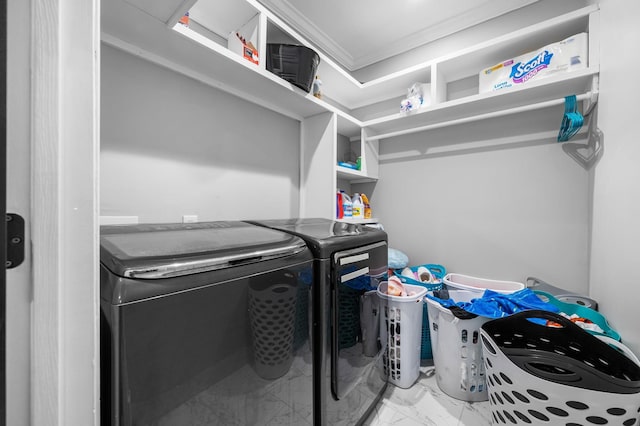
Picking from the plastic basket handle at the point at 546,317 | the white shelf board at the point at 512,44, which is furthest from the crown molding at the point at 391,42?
the plastic basket handle at the point at 546,317

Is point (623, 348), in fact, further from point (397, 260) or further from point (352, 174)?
point (352, 174)

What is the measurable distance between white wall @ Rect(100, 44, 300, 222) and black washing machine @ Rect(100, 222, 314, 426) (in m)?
0.52

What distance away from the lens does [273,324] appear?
0.82 meters

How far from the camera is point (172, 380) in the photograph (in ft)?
1.90

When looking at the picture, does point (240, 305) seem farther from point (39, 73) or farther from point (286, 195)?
point (286, 195)

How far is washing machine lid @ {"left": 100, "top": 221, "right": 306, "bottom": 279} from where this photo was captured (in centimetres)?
54

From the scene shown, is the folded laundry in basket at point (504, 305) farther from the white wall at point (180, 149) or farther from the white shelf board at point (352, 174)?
the white wall at point (180, 149)

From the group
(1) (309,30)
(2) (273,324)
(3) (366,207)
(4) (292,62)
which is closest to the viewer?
(2) (273,324)

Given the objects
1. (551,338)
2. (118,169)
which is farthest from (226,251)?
(551,338)

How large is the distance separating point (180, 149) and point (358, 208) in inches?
59.2

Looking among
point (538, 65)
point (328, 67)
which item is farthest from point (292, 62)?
point (538, 65)

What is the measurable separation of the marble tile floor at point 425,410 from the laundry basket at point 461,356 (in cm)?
5

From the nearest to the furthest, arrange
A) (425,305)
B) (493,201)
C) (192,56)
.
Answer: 1. (192,56)
2. (425,305)
3. (493,201)

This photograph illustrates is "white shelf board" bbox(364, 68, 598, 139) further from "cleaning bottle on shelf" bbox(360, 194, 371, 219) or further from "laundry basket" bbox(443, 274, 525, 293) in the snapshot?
"laundry basket" bbox(443, 274, 525, 293)
